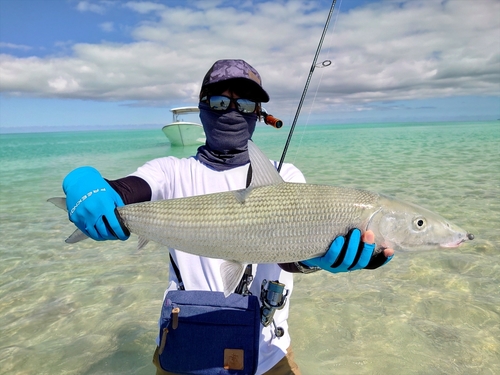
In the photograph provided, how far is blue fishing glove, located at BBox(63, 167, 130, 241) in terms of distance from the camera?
233 cm

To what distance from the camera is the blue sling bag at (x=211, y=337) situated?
2.40 metres

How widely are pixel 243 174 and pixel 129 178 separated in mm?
855

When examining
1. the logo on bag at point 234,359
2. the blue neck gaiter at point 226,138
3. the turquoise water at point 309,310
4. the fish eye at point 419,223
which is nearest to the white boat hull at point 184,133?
the turquoise water at point 309,310

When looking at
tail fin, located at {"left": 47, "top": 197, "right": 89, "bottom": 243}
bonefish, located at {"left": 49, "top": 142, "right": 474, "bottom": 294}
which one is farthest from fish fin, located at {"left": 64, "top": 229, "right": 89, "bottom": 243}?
bonefish, located at {"left": 49, "top": 142, "right": 474, "bottom": 294}

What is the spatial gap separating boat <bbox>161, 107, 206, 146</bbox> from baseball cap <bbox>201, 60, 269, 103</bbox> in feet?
93.9

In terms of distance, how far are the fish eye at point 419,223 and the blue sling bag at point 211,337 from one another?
1.15 m

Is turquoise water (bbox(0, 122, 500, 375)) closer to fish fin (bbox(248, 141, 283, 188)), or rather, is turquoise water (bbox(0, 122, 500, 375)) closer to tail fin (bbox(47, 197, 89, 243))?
tail fin (bbox(47, 197, 89, 243))

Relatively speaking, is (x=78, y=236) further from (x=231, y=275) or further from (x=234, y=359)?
(x=234, y=359)

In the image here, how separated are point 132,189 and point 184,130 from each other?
31452 millimetres

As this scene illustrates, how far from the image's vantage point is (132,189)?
260 cm

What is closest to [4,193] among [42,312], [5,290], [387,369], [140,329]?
[5,290]

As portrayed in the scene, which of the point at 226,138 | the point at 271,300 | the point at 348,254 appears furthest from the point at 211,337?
the point at 226,138

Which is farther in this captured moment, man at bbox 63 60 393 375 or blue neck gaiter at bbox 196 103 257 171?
blue neck gaiter at bbox 196 103 257 171

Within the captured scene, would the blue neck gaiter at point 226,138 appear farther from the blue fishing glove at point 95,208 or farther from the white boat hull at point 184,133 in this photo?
the white boat hull at point 184,133
